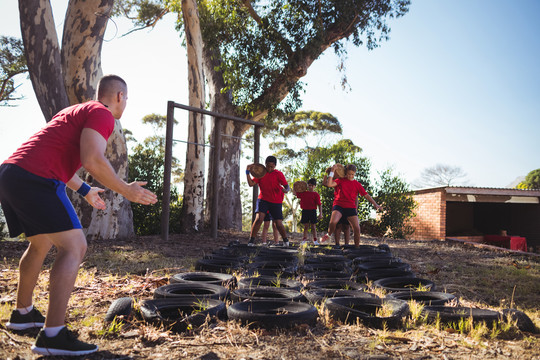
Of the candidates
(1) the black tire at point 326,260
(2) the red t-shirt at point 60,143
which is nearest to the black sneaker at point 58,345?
(2) the red t-shirt at point 60,143

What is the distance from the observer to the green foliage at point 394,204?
16.8 m

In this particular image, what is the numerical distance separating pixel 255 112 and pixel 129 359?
44.2 feet

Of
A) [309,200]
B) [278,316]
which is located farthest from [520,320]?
[309,200]

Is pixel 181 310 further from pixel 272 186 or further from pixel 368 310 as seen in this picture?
pixel 272 186

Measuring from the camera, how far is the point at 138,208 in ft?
45.5

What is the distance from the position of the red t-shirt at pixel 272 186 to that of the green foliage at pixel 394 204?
8548mm

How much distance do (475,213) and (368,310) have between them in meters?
26.4

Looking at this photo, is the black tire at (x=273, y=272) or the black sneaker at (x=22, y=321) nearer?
the black sneaker at (x=22, y=321)

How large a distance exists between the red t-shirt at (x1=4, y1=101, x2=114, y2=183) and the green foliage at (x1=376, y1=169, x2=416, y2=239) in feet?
49.5

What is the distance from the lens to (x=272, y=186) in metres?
9.41

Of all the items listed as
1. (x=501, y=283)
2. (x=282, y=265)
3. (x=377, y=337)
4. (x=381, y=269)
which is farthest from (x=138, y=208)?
(x=377, y=337)

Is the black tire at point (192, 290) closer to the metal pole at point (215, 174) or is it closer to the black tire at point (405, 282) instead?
the black tire at point (405, 282)

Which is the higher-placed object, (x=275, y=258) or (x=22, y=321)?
(x=275, y=258)

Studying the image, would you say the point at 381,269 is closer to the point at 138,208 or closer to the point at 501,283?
the point at 501,283
